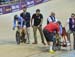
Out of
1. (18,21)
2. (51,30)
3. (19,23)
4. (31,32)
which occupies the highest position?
(18,21)

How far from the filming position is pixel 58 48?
51.7 feet

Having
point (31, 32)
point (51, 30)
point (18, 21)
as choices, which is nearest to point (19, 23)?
point (18, 21)

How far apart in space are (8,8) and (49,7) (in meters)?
4.48

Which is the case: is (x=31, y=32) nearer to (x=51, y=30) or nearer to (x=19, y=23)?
(x=19, y=23)

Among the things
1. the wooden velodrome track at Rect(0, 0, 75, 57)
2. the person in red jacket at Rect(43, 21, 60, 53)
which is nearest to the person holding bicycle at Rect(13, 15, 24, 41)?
the wooden velodrome track at Rect(0, 0, 75, 57)

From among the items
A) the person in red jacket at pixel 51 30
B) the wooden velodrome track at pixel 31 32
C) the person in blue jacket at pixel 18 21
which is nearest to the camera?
the person in red jacket at pixel 51 30

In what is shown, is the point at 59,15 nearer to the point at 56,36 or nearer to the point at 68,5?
the point at 68,5

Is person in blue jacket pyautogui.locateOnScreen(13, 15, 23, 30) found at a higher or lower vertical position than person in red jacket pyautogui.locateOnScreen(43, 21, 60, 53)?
higher

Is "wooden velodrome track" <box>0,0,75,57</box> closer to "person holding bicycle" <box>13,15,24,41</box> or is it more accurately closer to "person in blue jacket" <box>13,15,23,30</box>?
"person holding bicycle" <box>13,15,24,41</box>

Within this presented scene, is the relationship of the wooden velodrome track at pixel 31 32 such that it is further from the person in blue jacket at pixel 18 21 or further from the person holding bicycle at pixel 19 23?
the person in blue jacket at pixel 18 21

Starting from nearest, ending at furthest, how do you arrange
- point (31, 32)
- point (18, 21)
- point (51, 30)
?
point (51, 30) < point (18, 21) < point (31, 32)

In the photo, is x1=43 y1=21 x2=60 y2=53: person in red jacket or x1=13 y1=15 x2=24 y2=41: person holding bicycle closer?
x1=43 y1=21 x2=60 y2=53: person in red jacket

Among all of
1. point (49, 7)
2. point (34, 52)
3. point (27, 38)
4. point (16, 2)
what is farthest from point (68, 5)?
point (34, 52)

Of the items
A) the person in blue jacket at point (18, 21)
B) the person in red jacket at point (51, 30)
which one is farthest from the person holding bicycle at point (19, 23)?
the person in red jacket at point (51, 30)
